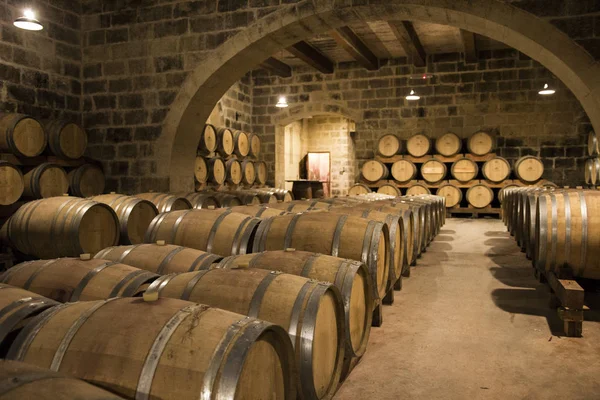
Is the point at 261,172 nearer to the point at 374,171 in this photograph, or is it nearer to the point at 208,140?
the point at 208,140

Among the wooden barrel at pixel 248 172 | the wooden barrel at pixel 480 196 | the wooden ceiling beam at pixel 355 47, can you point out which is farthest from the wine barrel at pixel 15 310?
the wooden barrel at pixel 480 196

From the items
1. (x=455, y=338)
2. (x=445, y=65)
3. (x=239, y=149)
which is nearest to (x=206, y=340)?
(x=455, y=338)

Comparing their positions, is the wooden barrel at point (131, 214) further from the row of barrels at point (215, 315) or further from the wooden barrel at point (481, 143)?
the wooden barrel at point (481, 143)

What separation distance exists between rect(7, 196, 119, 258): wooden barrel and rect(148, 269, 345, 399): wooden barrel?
280 cm

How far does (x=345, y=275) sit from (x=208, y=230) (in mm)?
1790

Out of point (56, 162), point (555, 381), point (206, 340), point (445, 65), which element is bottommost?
point (555, 381)

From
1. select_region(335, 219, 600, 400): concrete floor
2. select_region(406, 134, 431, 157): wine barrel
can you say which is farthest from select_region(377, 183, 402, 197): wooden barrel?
select_region(335, 219, 600, 400): concrete floor

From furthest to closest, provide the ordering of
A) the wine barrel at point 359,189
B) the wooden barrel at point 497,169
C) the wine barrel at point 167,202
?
the wine barrel at point 359,189
the wooden barrel at point 497,169
the wine barrel at point 167,202

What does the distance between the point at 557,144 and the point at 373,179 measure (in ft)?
15.6

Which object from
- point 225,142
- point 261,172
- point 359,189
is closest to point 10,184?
point 225,142

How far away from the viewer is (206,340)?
1.60 metres

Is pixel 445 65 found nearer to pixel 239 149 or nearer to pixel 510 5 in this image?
pixel 239 149

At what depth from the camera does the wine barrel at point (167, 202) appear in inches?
247

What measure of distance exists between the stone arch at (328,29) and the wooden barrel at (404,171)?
20.4 ft
